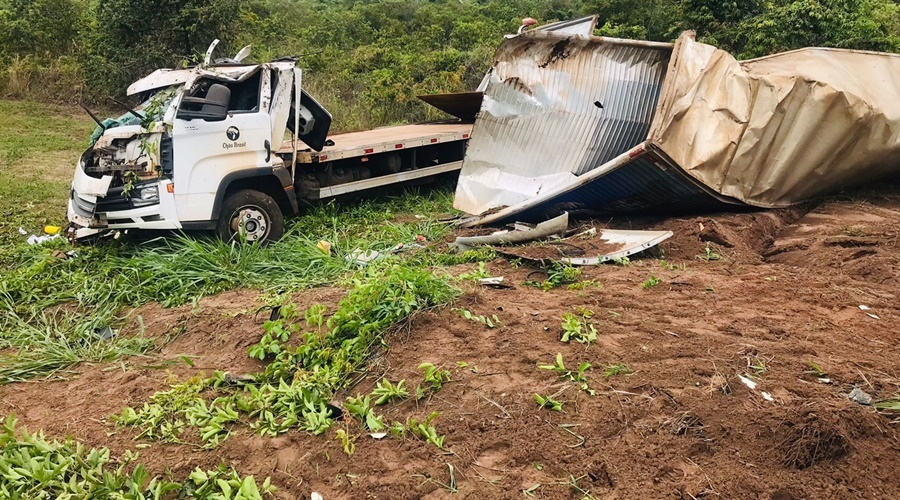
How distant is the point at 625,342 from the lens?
158 inches

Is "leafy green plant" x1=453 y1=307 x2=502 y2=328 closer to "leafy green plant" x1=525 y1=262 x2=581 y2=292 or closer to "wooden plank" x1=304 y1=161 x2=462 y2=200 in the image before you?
"leafy green plant" x1=525 y1=262 x2=581 y2=292

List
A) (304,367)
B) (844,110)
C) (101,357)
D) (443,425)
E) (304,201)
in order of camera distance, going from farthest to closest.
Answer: (304,201) → (844,110) → (101,357) → (304,367) → (443,425)

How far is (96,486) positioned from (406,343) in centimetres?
188

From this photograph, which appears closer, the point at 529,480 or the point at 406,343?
the point at 529,480

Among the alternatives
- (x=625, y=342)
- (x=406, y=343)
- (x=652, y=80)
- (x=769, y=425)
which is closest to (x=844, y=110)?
(x=652, y=80)

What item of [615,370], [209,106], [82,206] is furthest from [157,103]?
[615,370]

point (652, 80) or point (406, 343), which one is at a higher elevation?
point (652, 80)

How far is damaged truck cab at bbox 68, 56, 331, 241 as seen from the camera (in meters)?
6.49

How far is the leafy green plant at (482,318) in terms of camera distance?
4348 mm

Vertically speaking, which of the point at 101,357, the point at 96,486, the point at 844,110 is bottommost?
the point at 101,357

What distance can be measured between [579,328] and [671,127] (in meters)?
2.97

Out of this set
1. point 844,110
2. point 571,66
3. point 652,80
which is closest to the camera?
point 844,110

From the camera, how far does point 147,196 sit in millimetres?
6496

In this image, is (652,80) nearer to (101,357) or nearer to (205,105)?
(205,105)
